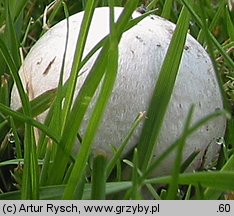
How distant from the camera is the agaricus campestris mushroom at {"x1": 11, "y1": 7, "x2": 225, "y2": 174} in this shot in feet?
4.19

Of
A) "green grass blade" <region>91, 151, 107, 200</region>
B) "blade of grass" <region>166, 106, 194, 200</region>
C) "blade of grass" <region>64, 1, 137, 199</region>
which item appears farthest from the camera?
"blade of grass" <region>64, 1, 137, 199</region>

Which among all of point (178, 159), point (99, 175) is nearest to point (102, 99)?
point (99, 175)

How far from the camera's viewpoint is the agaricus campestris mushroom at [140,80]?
1.28 m

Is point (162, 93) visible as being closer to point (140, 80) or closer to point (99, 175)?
point (140, 80)

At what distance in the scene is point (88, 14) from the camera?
1149 millimetres

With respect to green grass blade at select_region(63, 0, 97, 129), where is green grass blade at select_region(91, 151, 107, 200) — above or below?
below

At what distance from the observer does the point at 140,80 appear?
4.25 ft

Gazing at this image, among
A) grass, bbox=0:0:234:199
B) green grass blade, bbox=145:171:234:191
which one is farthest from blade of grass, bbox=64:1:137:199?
green grass blade, bbox=145:171:234:191

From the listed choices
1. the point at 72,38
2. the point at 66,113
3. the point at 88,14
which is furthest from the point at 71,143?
the point at 72,38

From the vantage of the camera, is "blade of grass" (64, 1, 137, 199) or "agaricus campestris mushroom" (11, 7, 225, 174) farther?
"agaricus campestris mushroom" (11, 7, 225, 174)

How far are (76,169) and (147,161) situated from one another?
0.21 meters

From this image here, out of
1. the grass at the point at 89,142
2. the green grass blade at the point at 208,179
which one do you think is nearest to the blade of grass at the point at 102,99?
the grass at the point at 89,142

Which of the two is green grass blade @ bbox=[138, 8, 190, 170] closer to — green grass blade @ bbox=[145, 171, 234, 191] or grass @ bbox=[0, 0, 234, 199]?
Answer: grass @ bbox=[0, 0, 234, 199]

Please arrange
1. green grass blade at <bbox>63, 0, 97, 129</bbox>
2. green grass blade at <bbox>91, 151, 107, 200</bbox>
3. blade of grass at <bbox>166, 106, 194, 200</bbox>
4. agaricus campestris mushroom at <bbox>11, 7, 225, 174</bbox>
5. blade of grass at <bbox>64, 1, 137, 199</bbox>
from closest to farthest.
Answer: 1. blade of grass at <bbox>166, 106, 194, 200</bbox>
2. green grass blade at <bbox>91, 151, 107, 200</bbox>
3. blade of grass at <bbox>64, 1, 137, 199</bbox>
4. green grass blade at <bbox>63, 0, 97, 129</bbox>
5. agaricus campestris mushroom at <bbox>11, 7, 225, 174</bbox>
